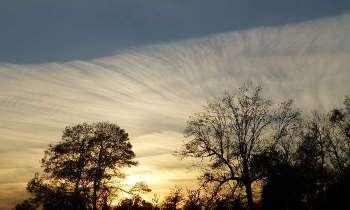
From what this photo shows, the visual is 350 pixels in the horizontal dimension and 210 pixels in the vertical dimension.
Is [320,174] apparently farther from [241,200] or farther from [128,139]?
[128,139]

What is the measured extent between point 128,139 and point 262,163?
14.9 meters

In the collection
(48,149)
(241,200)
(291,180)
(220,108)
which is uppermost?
(220,108)

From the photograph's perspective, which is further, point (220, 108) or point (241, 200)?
point (220, 108)

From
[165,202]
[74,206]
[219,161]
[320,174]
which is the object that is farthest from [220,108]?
[165,202]

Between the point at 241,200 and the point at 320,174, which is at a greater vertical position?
the point at 320,174

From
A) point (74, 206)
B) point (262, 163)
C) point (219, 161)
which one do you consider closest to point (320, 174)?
point (262, 163)

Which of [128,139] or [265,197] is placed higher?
[128,139]

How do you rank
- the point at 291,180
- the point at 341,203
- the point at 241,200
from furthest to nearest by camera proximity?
1. the point at 341,203
2. the point at 291,180
3. the point at 241,200

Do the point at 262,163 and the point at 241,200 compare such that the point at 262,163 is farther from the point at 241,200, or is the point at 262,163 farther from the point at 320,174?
the point at 320,174

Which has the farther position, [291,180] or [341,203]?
[341,203]

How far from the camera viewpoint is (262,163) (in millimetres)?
42156

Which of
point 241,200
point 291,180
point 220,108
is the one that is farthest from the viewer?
point 291,180

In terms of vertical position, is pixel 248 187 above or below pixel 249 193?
above

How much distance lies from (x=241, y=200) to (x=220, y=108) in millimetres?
9535
